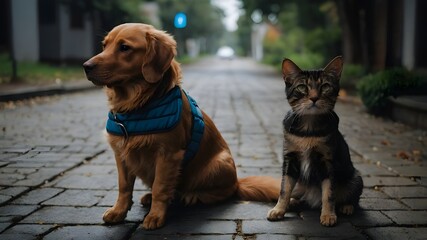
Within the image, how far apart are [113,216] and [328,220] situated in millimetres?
1465

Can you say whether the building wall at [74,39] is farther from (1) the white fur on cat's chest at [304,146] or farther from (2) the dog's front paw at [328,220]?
(2) the dog's front paw at [328,220]

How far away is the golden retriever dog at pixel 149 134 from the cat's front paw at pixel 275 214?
485mm

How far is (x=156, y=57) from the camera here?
2.98 meters

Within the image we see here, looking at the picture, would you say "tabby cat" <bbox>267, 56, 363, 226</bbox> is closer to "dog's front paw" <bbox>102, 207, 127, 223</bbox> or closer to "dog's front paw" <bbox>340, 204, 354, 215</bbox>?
"dog's front paw" <bbox>340, 204, 354, 215</bbox>

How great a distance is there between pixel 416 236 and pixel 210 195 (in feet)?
4.82

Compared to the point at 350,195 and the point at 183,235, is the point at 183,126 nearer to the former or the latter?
the point at 183,235

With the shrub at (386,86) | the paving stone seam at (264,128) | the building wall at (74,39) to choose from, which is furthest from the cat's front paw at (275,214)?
the building wall at (74,39)

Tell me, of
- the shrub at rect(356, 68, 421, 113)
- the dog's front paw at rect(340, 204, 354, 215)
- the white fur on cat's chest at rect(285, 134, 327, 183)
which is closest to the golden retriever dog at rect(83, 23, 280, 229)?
the white fur on cat's chest at rect(285, 134, 327, 183)

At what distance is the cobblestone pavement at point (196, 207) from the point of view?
10.0 ft

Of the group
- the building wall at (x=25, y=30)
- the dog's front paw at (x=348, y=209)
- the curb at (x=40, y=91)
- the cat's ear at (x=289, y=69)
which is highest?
the building wall at (x=25, y=30)

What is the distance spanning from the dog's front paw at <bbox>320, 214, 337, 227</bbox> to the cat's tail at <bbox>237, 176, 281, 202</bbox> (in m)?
0.58

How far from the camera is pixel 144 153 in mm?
3113

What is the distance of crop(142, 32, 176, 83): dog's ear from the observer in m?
2.96

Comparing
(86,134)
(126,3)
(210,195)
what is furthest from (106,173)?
(126,3)
